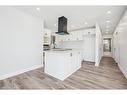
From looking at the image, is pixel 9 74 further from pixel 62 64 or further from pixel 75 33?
pixel 75 33

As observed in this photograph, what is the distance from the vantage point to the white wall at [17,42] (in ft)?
9.07

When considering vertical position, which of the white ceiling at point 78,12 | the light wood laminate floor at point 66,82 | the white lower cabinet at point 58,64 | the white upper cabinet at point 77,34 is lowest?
the light wood laminate floor at point 66,82

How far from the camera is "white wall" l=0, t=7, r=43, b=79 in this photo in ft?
9.07

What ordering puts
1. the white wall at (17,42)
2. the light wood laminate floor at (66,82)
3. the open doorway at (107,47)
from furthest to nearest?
the open doorway at (107,47) < the white wall at (17,42) < the light wood laminate floor at (66,82)

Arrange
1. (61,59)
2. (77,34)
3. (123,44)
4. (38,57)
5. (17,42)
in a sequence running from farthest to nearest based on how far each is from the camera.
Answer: (77,34) → (38,57) → (123,44) → (17,42) → (61,59)

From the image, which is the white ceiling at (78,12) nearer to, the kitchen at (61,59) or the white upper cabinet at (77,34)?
the kitchen at (61,59)

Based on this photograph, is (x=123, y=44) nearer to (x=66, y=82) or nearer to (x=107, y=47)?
(x=66, y=82)

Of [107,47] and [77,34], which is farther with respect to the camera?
[107,47]

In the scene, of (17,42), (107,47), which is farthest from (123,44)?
(107,47)

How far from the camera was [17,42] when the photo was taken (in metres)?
3.14

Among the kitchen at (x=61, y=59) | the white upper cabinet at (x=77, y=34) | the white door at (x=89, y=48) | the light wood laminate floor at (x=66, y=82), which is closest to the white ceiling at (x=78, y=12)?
the kitchen at (x=61, y=59)

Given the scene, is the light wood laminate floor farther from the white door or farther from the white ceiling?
the white door

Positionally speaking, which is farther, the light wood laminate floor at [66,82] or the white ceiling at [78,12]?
the white ceiling at [78,12]

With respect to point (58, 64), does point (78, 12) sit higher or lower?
higher
